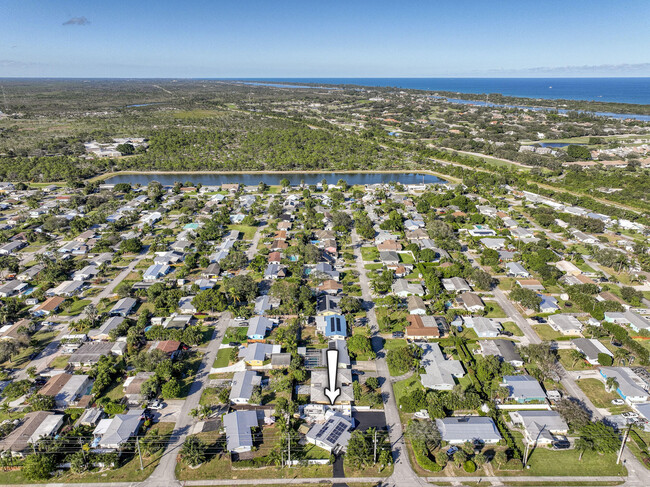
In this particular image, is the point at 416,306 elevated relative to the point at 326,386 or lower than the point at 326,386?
elevated

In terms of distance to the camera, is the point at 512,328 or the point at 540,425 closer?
the point at 540,425

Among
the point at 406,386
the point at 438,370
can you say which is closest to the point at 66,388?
the point at 406,386

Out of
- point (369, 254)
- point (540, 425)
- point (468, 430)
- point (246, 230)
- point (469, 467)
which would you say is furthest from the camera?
point (246, 230)

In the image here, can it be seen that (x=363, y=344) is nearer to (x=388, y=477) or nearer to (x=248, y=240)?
(x=388, y=477)

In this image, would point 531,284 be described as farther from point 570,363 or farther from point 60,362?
point 60,362

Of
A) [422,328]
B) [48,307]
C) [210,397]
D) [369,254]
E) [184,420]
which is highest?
[369,254]

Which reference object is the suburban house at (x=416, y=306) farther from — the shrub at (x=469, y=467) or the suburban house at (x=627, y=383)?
the shrub at (x=469, y=467)

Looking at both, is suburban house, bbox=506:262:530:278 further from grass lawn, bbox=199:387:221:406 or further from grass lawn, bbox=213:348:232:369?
grass lawn, bbox=199:387:221:406
